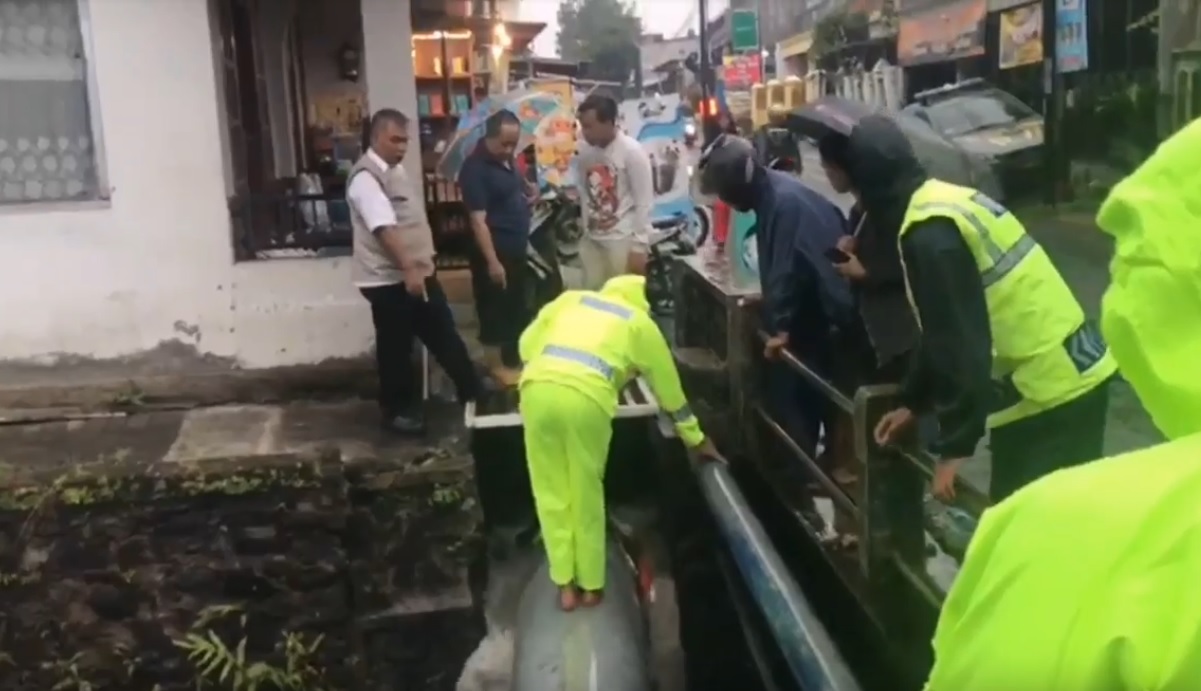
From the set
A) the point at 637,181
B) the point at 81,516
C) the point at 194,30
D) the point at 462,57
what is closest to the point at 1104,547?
the point at 81,516

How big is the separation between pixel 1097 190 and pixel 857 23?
11.7 meters

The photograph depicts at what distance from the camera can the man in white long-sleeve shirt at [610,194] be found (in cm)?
770

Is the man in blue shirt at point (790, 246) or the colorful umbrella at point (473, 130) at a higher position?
the colorful umbrella at point (473, 130)

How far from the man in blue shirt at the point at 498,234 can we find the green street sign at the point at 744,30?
854 inches

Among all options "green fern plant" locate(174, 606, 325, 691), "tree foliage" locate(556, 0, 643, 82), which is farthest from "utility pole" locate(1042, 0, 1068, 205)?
"tree foliage" locate(556, 0, 643, 82)

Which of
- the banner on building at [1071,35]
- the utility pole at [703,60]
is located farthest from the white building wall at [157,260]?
the utility pole at [703,60]

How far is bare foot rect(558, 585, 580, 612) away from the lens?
4934 millimetres

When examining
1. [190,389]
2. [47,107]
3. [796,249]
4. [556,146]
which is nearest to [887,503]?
[796,249]

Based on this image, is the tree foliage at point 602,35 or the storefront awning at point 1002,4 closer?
the storefront awning at point 1002,4

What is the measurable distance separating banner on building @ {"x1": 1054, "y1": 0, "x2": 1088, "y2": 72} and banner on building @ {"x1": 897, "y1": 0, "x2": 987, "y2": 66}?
268 cm

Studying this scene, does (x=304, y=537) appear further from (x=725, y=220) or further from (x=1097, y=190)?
(x=1097, y=190)

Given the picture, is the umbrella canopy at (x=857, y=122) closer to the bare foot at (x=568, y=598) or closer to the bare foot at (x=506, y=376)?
the bare foot at (x=568, y=598)

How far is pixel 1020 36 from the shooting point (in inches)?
651

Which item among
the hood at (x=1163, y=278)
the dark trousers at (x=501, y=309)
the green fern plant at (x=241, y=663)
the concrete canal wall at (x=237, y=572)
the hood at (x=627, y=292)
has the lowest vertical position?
the green fern plant at (x=241, y=663)
